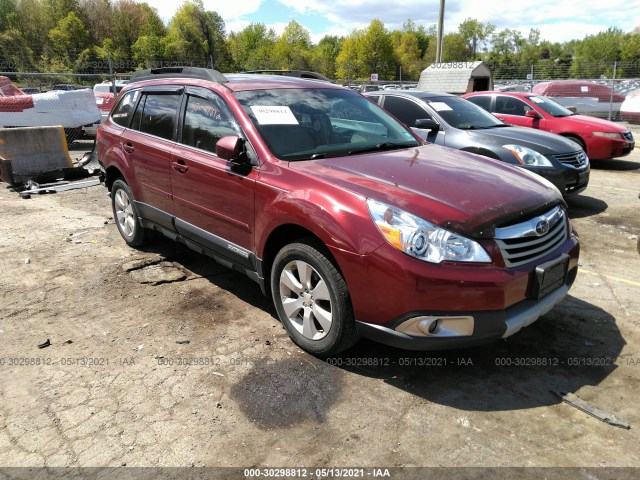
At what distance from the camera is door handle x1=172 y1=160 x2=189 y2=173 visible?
4.14 metres

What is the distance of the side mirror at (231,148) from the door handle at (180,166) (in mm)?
715

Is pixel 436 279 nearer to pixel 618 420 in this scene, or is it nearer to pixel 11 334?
pixel 618 420

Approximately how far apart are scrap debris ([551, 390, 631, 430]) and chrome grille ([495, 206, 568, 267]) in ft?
2.70

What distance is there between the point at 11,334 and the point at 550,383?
152 inches

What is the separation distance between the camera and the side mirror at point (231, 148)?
135 inches

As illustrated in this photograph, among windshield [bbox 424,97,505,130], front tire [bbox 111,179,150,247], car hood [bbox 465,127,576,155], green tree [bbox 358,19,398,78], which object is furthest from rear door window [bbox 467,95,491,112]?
green tree [bbox 358,19,398,78]

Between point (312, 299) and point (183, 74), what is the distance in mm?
2647

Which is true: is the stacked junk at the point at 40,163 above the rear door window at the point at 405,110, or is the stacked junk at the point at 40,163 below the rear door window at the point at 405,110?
below

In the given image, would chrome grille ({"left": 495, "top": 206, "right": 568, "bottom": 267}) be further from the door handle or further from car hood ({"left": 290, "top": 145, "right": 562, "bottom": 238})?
the door handle

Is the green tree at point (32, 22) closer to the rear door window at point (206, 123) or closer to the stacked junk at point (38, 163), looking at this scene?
the stacked junk at point (38, 163)

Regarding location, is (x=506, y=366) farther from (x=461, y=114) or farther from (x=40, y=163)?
(x=40, y=163)

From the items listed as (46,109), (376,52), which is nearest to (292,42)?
(376,52)

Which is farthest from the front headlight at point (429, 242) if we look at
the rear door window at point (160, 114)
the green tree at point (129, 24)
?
the green tree at point (129, 24)

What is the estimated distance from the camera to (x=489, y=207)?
9.49 feet
